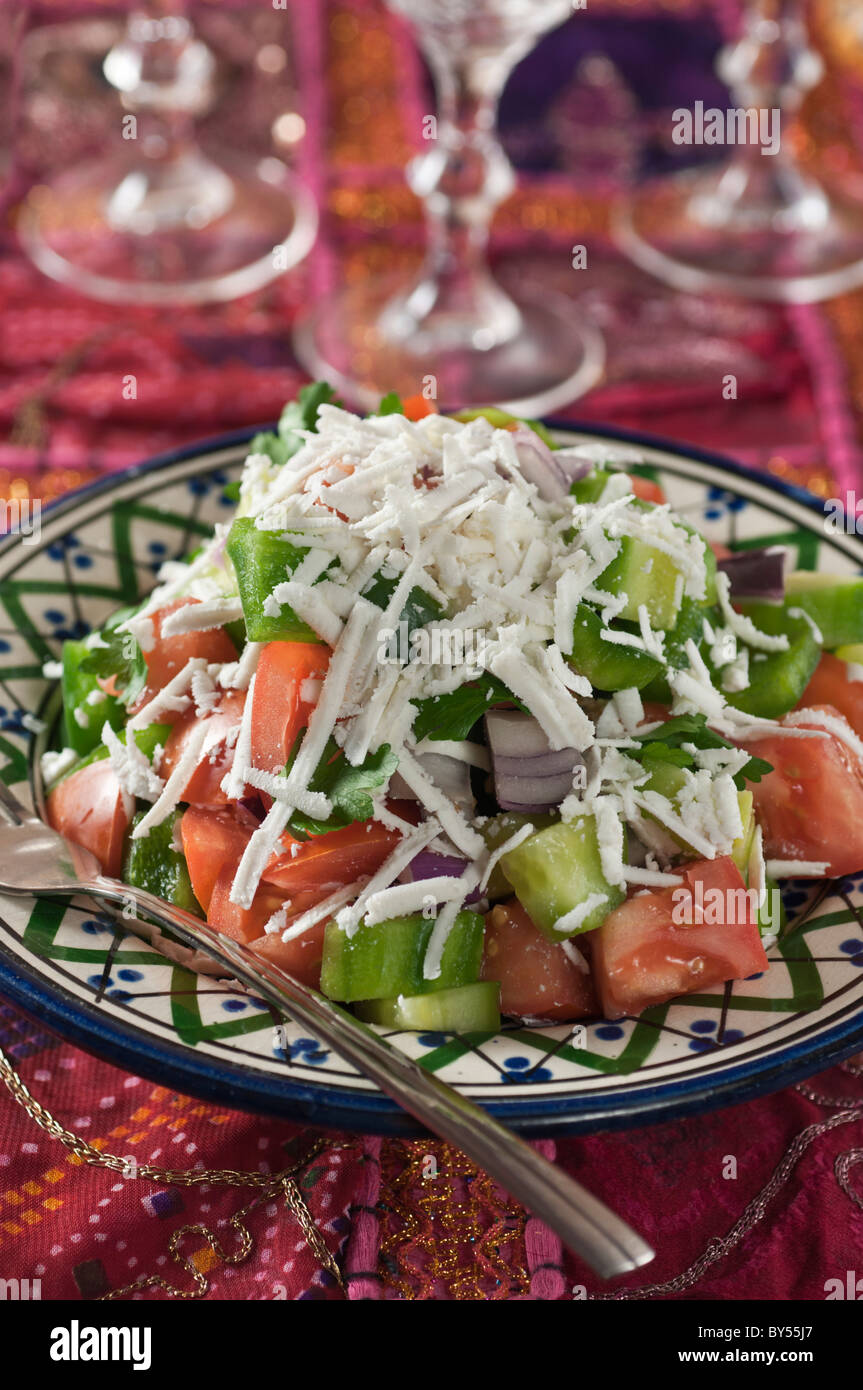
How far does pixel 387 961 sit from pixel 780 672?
0.73 metres

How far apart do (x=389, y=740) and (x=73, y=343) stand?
2.17 meters

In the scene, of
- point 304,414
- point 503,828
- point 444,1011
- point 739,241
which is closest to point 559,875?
point 503,828

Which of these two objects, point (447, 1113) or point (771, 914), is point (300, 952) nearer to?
point (447, 1113)

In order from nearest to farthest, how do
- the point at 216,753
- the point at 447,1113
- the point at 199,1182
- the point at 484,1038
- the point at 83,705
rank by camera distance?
1. the point at 447,1113
2. the point at 484,1038
3. the point at 199,1182
4. the point at 216,753
5. the point at 83,705

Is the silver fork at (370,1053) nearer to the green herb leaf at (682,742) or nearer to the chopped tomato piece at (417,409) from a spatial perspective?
→ the green herb leaf at (682,742)

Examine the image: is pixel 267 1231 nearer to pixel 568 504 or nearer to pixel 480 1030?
pixel 480 1030

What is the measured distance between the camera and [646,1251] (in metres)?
1.34

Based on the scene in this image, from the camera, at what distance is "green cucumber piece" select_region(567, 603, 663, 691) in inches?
72.7

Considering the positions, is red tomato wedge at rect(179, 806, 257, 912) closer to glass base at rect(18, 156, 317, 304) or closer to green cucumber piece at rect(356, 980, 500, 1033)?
green cucumber piece at rect(356, 980, 500, 1033)

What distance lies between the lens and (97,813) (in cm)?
196

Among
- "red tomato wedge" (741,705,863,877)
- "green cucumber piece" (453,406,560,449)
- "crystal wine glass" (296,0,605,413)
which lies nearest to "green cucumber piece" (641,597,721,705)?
"red tomato wedge" (741,705,863,877)

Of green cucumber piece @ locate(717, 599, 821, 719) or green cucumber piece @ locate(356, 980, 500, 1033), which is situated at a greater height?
green cucumber piece @ locate(717, 599, 821, 719)

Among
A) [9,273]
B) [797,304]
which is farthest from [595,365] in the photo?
[9,273]

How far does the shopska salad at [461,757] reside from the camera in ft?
5.68
